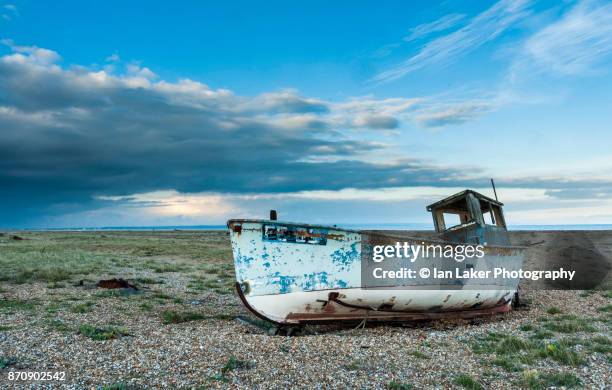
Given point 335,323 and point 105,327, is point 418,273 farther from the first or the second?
point 105,327

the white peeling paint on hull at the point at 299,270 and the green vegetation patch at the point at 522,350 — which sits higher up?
the white peeling paint on hull at the point at 299,270

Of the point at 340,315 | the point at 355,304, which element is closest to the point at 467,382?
the point at 355,304

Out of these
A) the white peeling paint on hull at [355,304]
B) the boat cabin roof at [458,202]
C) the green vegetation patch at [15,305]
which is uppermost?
the boat cabin roof at [458,202]

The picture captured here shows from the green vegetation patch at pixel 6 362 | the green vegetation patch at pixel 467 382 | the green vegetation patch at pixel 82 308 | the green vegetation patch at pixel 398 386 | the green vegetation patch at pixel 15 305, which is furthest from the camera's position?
the green vegetation patch at pixel 82 308

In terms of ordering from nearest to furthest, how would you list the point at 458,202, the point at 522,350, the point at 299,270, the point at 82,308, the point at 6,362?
the point at 6,362 < the point at 522,350 < the point at 299,270 < the point at 82,308 < the point at 458,202

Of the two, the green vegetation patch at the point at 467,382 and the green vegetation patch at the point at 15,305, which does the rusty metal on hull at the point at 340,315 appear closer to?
the green vegetation patch at the point at 467,382

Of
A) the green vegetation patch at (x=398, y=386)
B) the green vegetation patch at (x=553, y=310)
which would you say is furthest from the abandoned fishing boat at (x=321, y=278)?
the green vegetation patch at (x=553, y=310)

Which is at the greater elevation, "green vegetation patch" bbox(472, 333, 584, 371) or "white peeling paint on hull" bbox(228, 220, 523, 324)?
"white peeling paint on hull" bbox(228, 220, 523, 324)

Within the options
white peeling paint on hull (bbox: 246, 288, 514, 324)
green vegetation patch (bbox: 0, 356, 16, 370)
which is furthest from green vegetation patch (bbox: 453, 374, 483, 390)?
green vegetation patch (bbox: 0, 356, 16, 370)

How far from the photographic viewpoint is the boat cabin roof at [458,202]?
1491cm

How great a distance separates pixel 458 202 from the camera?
16031 mm

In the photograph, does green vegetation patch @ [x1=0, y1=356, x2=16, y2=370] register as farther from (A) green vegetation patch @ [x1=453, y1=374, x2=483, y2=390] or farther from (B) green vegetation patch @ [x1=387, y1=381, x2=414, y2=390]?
(A) green vegetation patch @ [x1=453, y1=374, x2=483, y2=390]

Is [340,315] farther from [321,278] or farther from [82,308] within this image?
[82,308]

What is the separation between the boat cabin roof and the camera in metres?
14.9
